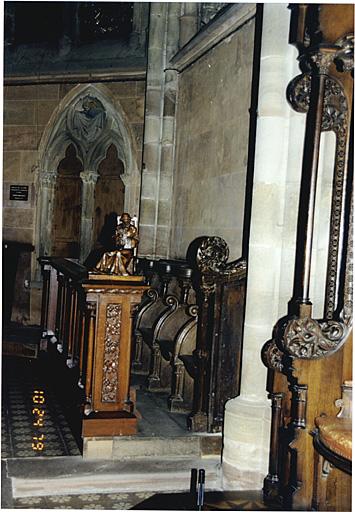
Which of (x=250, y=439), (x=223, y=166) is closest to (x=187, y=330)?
(x=250, y=439)

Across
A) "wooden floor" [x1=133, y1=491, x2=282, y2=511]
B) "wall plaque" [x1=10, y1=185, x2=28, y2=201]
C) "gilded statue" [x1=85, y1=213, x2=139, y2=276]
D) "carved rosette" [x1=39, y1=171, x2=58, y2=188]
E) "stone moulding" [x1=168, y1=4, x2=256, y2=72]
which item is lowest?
"wooden floor" [x1=133, y1=491, x2=282, y2=511]

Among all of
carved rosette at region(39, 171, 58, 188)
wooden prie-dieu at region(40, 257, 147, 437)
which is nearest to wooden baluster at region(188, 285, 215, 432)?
wooden prie-dieu at region(40, 257, 147, 437)

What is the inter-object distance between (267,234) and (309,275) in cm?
57

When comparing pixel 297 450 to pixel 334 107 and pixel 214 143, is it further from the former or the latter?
pixel 214 143

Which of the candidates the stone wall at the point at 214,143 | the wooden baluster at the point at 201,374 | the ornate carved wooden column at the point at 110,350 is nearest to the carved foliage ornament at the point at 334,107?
the wooden baluster at the point at 201,374

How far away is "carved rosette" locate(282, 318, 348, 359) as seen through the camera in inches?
94.2

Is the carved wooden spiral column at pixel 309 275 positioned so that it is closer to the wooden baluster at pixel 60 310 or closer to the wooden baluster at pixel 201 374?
the wooden baluster at pixel 201 374

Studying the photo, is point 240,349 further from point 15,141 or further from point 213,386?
point 15,141

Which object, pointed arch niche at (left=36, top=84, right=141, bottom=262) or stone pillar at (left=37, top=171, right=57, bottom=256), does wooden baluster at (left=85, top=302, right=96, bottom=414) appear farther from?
stone pillar at (left=37, top=171, right=57, bottom=256)

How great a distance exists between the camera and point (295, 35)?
103 inches

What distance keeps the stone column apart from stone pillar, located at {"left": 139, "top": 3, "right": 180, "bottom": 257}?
4.26ft

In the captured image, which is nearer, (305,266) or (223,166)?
(305,266)

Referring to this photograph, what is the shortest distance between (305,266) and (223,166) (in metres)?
2.41

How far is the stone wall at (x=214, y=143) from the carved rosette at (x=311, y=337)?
1850mm
